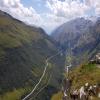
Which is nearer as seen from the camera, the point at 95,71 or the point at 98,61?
the point at 95,71

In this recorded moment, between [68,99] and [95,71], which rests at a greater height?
[95,71]

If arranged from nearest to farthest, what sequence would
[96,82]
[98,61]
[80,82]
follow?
1. [96,82]
2. [80,82]
3. [98,61]

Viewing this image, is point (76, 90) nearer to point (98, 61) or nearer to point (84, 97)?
point (84, 97)

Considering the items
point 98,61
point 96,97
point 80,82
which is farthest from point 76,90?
point 98,61

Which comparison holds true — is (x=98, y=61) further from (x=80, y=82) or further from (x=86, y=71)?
(x=80, y=82)

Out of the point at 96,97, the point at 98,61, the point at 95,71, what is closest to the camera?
the point at 96,97

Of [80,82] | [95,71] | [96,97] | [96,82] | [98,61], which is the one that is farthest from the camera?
[98,61]

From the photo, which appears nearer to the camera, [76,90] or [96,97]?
[96,97]

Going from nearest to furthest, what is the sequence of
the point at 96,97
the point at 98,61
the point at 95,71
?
1. the point at 96,97
2. the point at 95,71
3. the point at 98,61

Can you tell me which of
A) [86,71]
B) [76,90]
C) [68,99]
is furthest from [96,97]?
[86,71]
